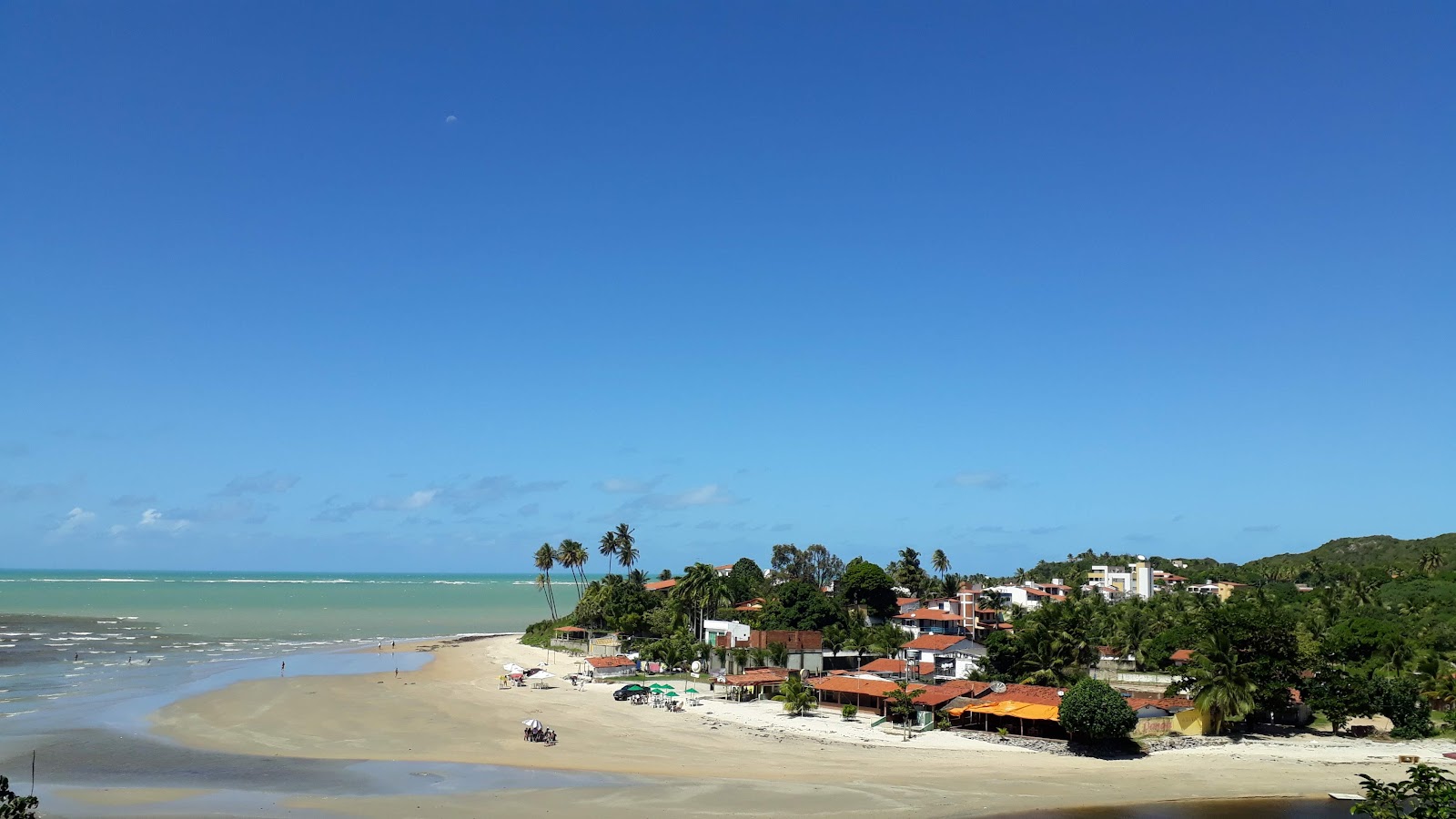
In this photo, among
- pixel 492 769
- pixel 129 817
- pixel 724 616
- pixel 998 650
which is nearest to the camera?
pixel 129 817

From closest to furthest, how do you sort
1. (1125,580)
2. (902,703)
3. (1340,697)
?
(1340,697) < (902,703) < (1125,580)

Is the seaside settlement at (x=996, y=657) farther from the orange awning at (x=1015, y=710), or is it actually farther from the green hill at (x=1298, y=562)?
the green hill at (x=1298, y=562)

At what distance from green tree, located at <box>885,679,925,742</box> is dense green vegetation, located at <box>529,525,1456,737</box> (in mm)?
8525

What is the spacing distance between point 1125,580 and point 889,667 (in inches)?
3165

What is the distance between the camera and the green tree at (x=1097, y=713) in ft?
134

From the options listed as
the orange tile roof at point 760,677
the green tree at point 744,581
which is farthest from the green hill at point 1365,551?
the orange tile roof at point 760,677

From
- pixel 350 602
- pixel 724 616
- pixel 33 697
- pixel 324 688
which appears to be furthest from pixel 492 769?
pixel 350 602

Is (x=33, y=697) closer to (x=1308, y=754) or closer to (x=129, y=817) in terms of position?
(x=129, y=817)

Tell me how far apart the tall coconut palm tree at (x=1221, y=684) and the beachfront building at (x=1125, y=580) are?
259ft

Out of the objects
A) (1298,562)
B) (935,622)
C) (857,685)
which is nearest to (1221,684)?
(857,685)

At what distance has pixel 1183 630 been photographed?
66.7m

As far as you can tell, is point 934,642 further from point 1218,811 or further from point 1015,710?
point 1218,811

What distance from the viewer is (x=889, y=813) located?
107 ft

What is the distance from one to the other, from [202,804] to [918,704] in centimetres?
3283
